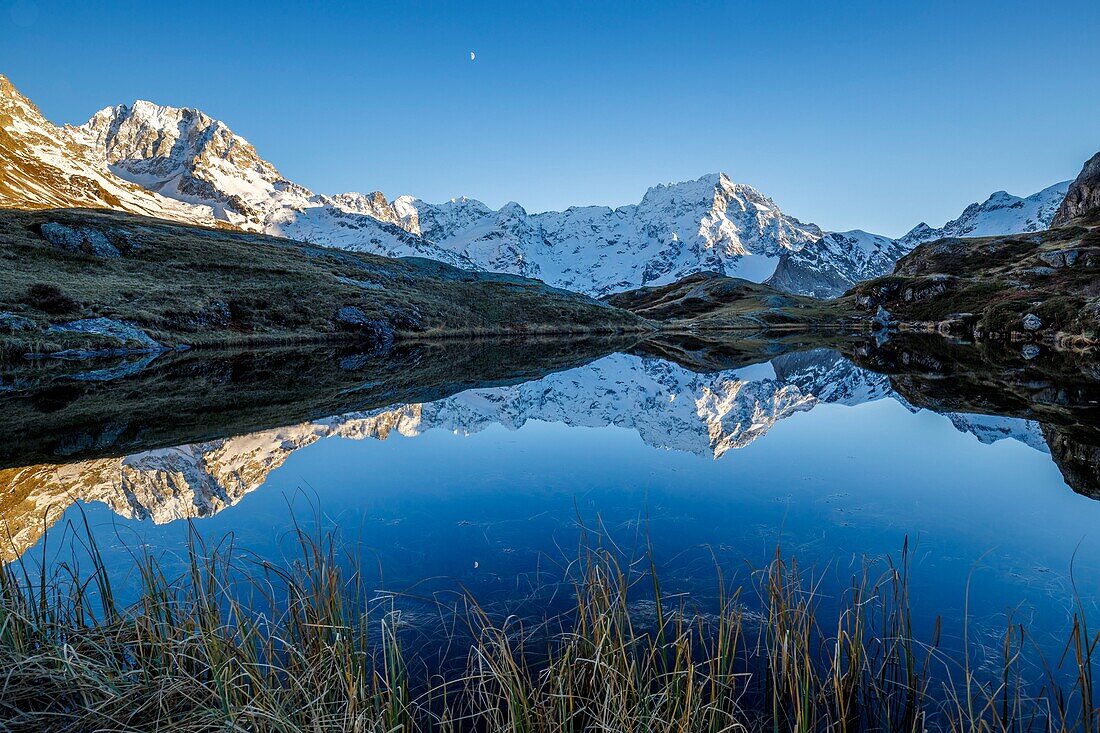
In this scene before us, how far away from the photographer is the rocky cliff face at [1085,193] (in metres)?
126

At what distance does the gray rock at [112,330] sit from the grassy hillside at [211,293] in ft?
1.38

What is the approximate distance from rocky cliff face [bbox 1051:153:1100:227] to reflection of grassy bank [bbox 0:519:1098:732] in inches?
6822

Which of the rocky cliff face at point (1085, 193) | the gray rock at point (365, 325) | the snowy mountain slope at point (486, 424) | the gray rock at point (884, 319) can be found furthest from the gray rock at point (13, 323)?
the rocky cliff face at point (1085, 193)

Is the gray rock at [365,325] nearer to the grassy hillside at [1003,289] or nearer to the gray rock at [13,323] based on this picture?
the gray rock at [13,323]

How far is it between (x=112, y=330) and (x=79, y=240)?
113ft

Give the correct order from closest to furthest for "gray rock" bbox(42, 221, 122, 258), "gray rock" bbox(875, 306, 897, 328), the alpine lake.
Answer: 1. the alpine lake
2. "gray rock" bbox(42, 221, 122, 258)
3. "gray rock" bbox(875, 306, 897, 328)

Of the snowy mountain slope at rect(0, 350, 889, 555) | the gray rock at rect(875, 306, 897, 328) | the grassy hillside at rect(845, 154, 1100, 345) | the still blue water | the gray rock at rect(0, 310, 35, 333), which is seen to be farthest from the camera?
the gray rock at rect(875, 306, 897, 328)

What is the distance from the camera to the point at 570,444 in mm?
22453

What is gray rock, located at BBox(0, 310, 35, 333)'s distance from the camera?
4544 cm

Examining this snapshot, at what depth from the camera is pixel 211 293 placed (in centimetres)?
6831

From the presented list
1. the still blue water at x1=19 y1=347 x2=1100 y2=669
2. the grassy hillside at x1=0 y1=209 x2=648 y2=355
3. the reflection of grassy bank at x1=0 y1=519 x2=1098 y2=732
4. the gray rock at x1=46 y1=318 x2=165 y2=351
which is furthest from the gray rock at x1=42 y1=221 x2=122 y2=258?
the reflection of grassy bank at x1=0 y1=519 x2=1098 y2=732

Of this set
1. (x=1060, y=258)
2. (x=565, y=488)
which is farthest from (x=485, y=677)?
(x=1060, y=258)

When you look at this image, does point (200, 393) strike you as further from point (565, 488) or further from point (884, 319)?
point (884, 319)

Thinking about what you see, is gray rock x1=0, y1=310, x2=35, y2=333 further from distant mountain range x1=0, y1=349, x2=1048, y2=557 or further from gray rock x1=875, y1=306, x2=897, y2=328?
gray rock x1=875, y1=306, x2=897, y2=328
